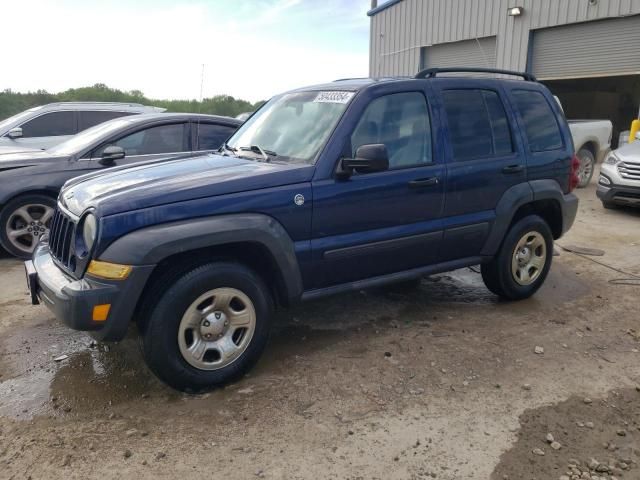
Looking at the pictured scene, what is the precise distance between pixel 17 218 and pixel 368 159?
434 centimetres

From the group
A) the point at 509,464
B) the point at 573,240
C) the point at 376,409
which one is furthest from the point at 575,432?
the point at 573,240

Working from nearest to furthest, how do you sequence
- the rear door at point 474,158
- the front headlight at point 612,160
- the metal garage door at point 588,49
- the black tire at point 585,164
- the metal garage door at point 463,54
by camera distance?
the rear door at point 474,158 < the front headlight at point 612,160 < the black tire at point 585,164 < the metal garage door at point 588,49 < the metal garage door at point 463,54

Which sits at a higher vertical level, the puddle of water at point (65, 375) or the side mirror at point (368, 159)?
the side mirror at point (368, 159)

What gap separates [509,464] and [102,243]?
2381 millimetres

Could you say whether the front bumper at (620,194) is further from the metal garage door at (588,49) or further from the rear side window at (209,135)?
the rear side window at (209,135)

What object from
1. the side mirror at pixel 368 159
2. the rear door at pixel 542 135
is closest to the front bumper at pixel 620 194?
the rear door at pixel 542 135

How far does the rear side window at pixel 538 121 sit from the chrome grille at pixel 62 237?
3.61 meters

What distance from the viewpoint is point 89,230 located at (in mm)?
3072

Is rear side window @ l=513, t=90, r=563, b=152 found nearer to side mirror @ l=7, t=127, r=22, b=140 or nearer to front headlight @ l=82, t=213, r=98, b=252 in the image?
front headlight @ l=82, t=213, r=98, b=252

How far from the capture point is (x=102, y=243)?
2951 millimetres

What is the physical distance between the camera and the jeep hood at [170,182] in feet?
10.1

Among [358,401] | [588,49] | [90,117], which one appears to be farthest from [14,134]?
[588,49]

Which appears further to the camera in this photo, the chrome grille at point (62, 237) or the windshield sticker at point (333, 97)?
the windshield sticker at point (333, 97)

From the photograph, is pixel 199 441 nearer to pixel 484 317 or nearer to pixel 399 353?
pixel 399 353
